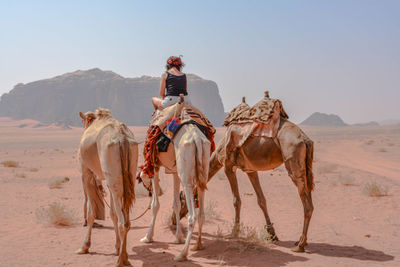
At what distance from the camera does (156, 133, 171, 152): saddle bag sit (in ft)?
21.0

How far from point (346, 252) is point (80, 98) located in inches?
5441

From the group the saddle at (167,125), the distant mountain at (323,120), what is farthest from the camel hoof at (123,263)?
the distant mountain at (323,120)

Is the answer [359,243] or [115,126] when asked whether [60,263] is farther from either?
[359,243]

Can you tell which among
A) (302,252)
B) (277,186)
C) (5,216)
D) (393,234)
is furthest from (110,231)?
(277,186)

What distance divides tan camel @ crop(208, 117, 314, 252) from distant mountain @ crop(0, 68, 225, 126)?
120 m

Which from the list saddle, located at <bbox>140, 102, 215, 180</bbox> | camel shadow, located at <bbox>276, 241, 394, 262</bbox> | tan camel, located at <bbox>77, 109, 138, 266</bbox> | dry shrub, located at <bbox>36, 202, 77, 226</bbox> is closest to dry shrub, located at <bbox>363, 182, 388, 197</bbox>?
camel shadow, located at <bbox>276, 241, 394, 262</bbox>

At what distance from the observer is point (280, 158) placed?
6461mm

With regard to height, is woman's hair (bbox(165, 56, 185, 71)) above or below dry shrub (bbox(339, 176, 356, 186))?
above

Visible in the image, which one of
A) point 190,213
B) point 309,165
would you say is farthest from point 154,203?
point 309,165

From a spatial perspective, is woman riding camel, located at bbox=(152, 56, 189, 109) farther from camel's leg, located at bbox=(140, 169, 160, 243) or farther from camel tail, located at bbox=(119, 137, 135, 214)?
camel tail, located at bbox=(119, 137, 135, 214)

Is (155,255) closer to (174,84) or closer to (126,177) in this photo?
(126,177)

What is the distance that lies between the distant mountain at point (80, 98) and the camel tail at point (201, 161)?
121 meters

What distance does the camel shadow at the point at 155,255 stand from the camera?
569 cm

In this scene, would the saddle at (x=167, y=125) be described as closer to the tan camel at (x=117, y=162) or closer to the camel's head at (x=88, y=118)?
the tan camel at (x=117, y=162)
